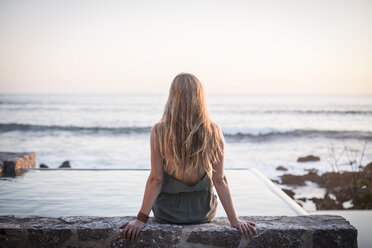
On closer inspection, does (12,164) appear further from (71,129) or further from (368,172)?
(71,129)

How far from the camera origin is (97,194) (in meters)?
3.58

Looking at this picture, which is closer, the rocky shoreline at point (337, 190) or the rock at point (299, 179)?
the rocky shoreline at point (337, 190)

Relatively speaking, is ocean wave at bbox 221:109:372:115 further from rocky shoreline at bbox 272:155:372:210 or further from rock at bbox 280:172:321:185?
rock at bbox 280:172:321:185

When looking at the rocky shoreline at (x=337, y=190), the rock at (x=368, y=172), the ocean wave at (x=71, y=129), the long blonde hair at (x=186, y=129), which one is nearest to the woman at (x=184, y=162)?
the long blonde hair at (x=186, y=129)

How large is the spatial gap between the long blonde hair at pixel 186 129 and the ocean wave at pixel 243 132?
15.2m

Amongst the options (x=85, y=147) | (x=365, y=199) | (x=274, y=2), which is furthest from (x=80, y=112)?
(x=365, y=199)

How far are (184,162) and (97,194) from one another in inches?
86.9

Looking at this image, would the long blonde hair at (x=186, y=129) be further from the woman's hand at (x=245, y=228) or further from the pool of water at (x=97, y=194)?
the pool of water at (x=97, y=194)

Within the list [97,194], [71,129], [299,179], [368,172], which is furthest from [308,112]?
[97,194]

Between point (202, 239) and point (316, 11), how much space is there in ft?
48.6

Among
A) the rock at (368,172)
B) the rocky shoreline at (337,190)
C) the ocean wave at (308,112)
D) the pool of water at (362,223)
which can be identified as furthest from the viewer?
the ocean wave at (308,112)

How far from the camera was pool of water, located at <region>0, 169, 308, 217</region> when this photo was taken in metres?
3.05

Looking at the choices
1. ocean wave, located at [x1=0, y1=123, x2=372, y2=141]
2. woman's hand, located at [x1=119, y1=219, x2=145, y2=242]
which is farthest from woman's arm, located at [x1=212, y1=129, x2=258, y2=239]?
ocean wave, located at [x1=0, y1=123, x2=372, y2=141]

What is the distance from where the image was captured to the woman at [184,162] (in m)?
1.64
